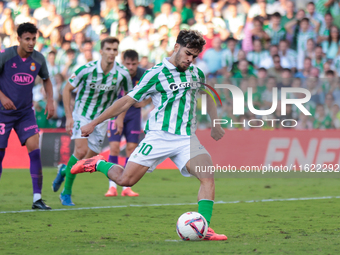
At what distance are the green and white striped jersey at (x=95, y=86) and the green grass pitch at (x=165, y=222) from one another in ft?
4.48

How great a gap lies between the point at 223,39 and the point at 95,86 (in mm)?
7412

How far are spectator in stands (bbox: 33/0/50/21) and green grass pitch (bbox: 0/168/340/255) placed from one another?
8250mm

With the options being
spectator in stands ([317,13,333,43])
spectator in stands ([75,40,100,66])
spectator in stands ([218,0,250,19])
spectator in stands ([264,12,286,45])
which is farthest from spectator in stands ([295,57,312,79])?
spectator in stands ([75,40,100,66])

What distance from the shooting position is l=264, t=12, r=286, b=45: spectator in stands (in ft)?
45.0

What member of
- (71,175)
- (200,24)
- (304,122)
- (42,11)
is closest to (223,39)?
(200,24)

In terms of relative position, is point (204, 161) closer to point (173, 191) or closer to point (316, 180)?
point (173, 191)

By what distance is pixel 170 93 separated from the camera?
5.09 metres

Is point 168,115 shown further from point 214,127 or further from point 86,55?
point 86,55

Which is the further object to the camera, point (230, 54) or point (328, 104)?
point (230, 54)

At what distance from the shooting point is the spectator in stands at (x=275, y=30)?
1373 cm

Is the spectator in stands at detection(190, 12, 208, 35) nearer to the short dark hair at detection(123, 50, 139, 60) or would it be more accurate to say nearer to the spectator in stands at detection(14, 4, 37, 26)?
the spectator in stands at detection(14, 4, 37, 26)

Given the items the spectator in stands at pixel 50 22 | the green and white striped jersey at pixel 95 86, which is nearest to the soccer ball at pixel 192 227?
the green and white striped jersey at pixel 95 86

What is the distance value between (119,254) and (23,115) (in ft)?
11.2

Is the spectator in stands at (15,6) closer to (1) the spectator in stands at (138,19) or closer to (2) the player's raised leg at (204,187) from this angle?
(1) the spectator in stands at (138,19)
